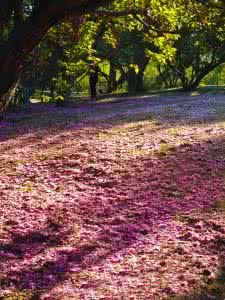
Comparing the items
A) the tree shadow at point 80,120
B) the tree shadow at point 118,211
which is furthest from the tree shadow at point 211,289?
the tree shadow at point 80,120

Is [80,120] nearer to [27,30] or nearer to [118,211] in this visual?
[118,211]

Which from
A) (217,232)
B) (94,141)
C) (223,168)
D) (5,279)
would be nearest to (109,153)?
(94,141)

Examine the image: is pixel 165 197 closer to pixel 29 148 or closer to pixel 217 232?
pixel 217 232

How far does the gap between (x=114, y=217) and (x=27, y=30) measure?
4.58m

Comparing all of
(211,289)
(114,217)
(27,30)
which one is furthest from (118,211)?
(27,30)

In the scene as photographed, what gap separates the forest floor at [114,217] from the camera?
7309mm

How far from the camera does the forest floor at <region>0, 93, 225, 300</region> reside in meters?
7.31

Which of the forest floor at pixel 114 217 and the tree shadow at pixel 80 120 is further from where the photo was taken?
the tree shadow at pixel 80 120

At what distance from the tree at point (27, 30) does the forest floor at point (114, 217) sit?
124 inches

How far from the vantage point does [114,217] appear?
10227 mm

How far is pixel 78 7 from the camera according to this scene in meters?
8.81

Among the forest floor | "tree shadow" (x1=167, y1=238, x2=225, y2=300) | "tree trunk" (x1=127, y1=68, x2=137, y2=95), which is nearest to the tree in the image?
the forest floor

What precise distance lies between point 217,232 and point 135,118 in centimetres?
1715

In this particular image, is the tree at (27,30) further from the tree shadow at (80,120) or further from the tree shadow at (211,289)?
the tree shadow at (80,120)
